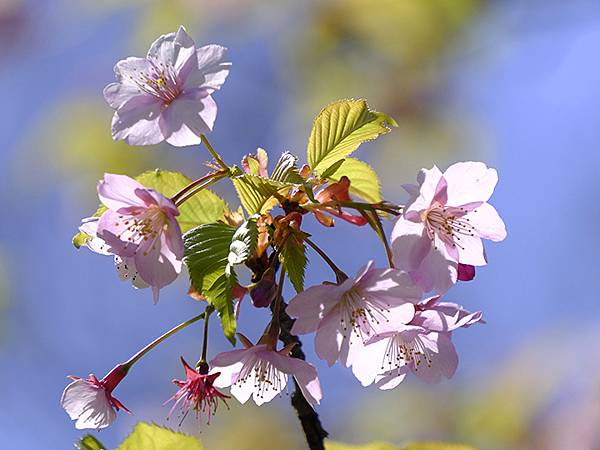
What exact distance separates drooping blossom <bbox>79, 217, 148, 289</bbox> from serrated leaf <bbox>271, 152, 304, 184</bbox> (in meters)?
0.21

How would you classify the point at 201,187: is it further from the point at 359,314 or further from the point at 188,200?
the point at 359,314

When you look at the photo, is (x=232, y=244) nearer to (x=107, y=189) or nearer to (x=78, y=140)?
(x=107, y=189)

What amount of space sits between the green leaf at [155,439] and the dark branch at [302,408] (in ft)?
0.52

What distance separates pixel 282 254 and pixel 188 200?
0.19m

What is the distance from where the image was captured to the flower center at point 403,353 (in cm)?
91

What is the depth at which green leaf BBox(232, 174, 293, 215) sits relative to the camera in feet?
2.92

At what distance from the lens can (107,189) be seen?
849 mm

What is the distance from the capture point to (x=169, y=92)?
0.92m

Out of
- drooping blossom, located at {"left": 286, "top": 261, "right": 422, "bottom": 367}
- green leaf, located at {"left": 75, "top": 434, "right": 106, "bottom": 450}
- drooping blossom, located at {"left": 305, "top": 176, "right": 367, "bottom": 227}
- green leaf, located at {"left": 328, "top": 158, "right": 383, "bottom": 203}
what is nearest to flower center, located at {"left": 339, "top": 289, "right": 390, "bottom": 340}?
drooping blossom, located at {"left": 286, "top": 261, "right": 422, "bottom": 367}

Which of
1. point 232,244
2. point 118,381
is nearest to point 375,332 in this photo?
point 232,244

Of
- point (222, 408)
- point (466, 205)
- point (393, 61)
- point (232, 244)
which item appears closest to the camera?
point (232, 244)

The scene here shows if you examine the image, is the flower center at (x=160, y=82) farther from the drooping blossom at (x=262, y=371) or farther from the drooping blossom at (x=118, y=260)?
the drooping blossom at (x=262, y=371)

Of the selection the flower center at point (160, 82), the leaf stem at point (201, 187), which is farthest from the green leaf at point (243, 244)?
the flower center at point (160, 82)

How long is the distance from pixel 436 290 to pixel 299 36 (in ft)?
9.65
